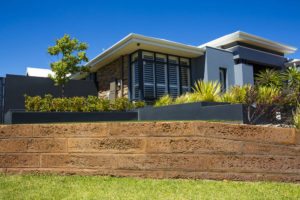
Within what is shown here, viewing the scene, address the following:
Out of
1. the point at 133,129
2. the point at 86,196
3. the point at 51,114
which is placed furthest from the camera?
the point at 51,114

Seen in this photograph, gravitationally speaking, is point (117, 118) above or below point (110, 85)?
below

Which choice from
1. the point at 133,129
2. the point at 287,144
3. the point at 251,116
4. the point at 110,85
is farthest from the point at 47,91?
the point at 287,144

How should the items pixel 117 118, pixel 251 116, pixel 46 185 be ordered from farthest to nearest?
pixel 117 118 → pixel 251 116 → pixel 46 185

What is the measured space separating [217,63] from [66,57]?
325 inches

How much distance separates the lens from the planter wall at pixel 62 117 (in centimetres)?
973

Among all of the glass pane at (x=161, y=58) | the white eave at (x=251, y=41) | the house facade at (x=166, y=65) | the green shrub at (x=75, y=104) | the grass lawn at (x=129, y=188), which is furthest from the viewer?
the white eave at (x=251, y=41)

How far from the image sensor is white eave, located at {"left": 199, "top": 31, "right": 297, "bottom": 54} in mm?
18178

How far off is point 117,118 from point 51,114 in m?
2.34

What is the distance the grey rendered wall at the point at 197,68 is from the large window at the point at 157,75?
0.28 meters

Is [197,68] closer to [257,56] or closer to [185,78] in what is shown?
[185,78]

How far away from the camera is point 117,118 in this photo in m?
11.0

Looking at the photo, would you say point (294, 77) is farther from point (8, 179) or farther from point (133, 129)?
point (8, 179)

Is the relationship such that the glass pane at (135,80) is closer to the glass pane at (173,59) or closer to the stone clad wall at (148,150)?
the glass pane at (173,59)

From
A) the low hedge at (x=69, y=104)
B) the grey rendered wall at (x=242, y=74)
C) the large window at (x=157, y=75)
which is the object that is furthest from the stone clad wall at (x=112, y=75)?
the grey rendered wall at (x=242, y=74)
